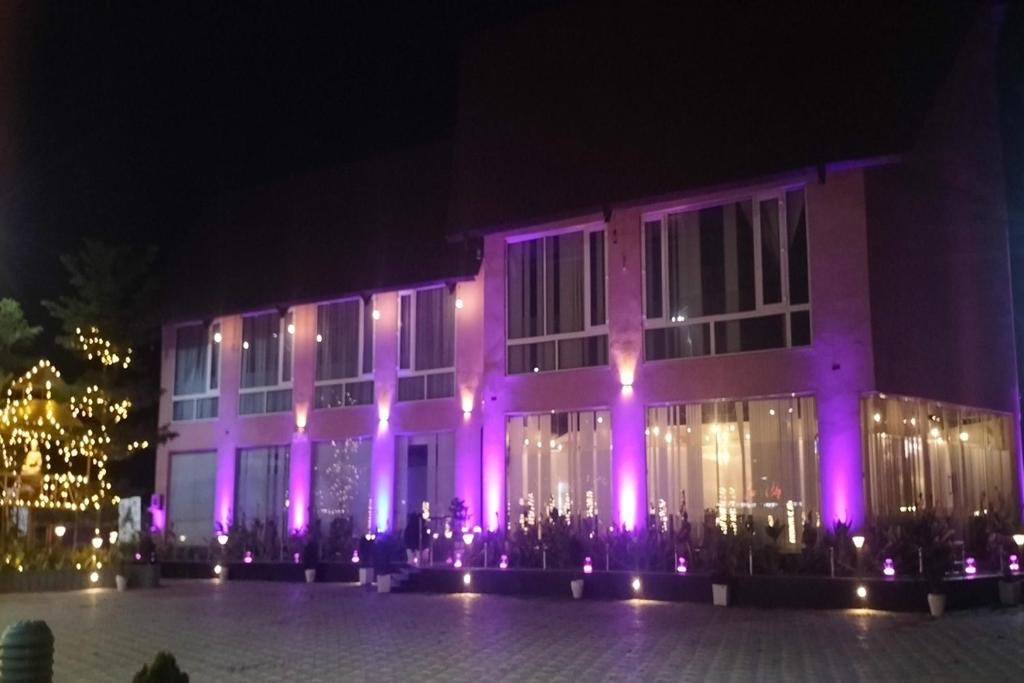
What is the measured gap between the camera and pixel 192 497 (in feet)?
95.5

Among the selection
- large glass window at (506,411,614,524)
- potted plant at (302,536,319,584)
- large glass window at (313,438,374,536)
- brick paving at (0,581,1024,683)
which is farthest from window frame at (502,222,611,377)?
potted plant at (302,536,319,584)

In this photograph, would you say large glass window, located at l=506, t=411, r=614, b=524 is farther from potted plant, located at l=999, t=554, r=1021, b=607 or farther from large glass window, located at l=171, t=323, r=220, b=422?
large glass window, located at l=171, t=323, r=220, b=422

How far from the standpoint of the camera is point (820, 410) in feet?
60.2

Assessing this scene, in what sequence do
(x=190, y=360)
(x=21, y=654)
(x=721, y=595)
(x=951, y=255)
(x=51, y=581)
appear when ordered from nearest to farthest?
(x=21, y=654) → (x=721, y=595) → (x=951, y=255) → (x=51, y=581) → (x=190, y=360)

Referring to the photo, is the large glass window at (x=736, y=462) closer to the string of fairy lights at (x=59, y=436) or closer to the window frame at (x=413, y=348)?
the window frame at (x=413, y=348)

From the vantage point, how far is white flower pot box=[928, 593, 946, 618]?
15.1 meters

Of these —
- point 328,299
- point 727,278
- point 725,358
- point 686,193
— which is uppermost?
point 686,193

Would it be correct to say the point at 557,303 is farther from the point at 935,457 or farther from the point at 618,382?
the point at 935,457

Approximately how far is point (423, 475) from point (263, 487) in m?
5.20

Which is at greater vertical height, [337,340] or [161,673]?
[337,340]

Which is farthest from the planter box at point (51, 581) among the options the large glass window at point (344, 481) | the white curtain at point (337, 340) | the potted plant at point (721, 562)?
the potted plant at point (721, 562)

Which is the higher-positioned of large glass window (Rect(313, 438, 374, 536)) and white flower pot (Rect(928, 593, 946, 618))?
large glass window (Rect(313, 438, 374, 536))

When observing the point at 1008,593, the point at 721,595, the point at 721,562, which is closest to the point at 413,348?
the point at 721,562

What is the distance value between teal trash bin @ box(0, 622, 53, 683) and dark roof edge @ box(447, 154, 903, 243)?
47.6 ft
